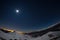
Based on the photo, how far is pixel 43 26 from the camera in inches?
162

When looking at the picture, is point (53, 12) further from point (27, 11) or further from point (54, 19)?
point (27, 11)

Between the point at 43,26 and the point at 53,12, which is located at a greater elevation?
the point at 53,12

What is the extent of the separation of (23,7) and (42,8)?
462 millimetres

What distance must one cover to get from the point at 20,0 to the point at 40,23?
747mm

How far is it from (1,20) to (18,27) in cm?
44

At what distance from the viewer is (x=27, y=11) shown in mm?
4176

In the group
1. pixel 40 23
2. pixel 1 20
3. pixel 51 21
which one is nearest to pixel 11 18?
pixel 1 20

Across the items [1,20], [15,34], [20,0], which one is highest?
[20,0]

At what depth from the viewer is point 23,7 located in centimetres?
418

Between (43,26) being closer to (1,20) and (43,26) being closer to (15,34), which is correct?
(15,34)

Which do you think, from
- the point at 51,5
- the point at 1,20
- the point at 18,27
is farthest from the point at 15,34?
the point at 51,5

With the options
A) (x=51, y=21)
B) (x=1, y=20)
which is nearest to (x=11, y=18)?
(x=1, y=20)

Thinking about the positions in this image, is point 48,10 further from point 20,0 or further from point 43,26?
point 20,0

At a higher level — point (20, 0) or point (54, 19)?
point (20, 0)
